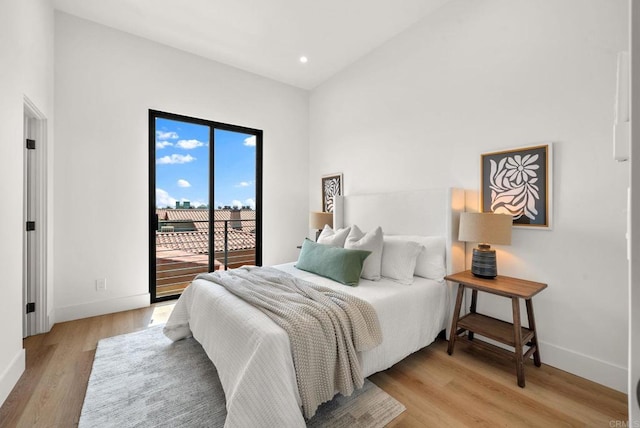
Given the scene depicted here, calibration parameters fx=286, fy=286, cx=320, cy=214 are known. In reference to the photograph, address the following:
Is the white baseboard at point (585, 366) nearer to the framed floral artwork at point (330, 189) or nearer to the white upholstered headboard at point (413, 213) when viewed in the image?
the white upholstered headboard at point (413, 213)

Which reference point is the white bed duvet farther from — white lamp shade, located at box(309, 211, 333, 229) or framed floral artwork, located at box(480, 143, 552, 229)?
white lamp shade, located at box(309, 211, 333, 229)

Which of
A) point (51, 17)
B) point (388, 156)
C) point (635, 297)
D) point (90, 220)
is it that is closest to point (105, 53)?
point (51, 17)

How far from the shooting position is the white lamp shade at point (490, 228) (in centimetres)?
214

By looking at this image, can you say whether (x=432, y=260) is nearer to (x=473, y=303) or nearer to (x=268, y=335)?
(x=473, y=303)

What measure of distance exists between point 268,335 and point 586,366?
2.23 metres

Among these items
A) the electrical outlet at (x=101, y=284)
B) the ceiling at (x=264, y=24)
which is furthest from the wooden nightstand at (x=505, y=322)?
the electrical outlet at (x=101, y=284)

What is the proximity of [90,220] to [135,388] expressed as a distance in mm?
2067

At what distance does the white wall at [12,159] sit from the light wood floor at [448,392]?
0.20 meters

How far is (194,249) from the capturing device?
4.05 metres

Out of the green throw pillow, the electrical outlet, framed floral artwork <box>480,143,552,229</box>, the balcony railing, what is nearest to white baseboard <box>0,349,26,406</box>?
the electrical outlet

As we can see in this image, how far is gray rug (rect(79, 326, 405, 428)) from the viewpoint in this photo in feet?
5.24

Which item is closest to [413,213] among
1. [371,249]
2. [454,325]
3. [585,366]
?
[371,249]

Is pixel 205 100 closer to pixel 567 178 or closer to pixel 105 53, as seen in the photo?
pixel 105 53

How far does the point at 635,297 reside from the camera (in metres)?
0.47
